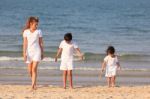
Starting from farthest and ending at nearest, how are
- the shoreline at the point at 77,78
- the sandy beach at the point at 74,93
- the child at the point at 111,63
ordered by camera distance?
the shoreline at the point at 77,78 < the child at the point at 111,63 < the sandy beach at the point at 74,93

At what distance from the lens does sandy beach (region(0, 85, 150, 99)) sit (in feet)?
A: 39.0

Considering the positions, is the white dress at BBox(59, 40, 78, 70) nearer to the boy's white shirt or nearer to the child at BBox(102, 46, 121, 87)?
the boy's white shirt

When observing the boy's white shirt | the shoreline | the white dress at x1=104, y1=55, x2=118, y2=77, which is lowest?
the shoreline

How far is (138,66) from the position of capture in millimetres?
21188

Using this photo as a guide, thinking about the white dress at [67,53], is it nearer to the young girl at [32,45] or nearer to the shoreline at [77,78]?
the young girl at [32,45]

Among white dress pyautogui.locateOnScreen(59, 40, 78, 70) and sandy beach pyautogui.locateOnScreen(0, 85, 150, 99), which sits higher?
white dress pyautogui.locateOnScreen(59, 40, 78, 70)

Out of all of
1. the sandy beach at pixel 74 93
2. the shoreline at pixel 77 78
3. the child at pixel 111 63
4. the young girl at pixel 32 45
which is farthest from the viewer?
the shoreline at pixel 77 78

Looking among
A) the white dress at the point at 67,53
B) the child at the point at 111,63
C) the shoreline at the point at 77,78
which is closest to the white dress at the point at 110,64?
the child at the point at 111,63

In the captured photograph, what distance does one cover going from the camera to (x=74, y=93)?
12.6 m

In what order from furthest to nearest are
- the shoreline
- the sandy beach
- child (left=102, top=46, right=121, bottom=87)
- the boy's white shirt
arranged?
the shoreline < child (left=102, top=46, right=121, bottom=87) < the boy's white shirt < the sandy beach

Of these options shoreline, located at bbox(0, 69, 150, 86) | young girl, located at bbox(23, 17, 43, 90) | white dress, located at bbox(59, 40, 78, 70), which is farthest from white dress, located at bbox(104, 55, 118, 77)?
young girl, located at bbox(23, 17, 43, 90)

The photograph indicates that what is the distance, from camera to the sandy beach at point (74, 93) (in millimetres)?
11884

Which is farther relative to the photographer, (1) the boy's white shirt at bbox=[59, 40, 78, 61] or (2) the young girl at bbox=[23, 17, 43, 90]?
(1) the boy's white shirt at bbox=[59, 40, 78, 61]

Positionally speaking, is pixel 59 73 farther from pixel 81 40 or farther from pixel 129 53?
pixel 81 40
